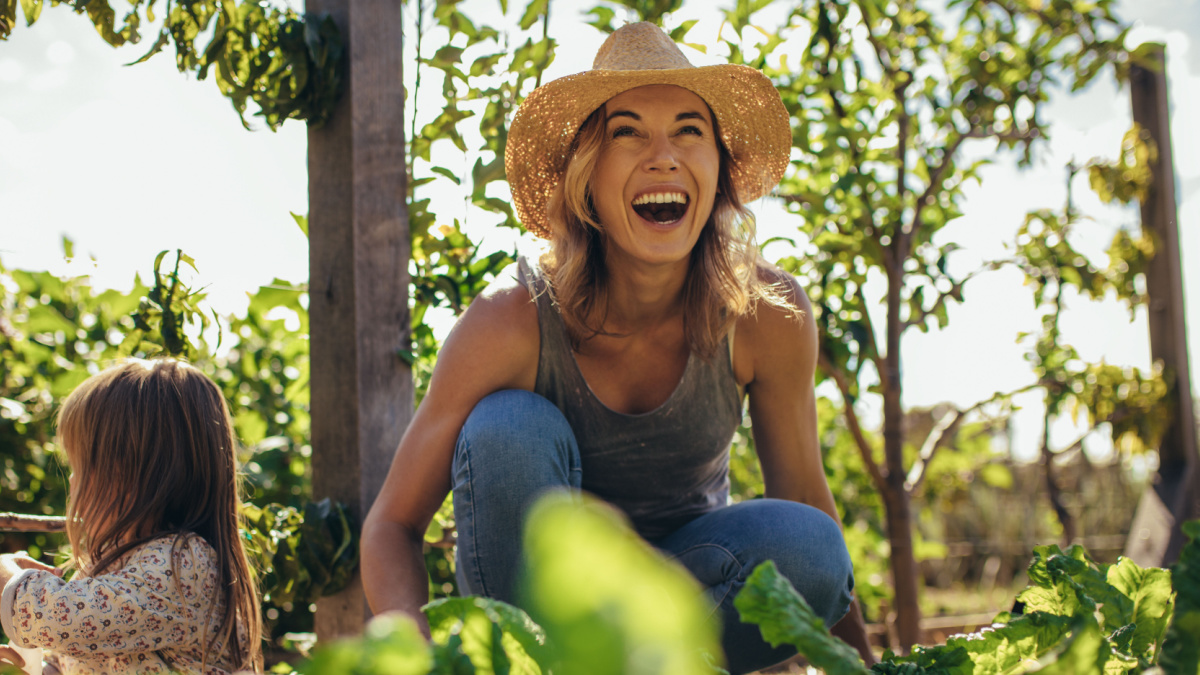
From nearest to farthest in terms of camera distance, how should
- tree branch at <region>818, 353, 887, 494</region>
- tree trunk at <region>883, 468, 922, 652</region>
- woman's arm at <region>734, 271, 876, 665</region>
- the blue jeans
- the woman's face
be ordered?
1. the blue jeans
2. the woman's face
3. woman's arm at <region>734, 271, 876, 665</region>
4. tree branch at <region>818, 353, 887, 494</region>
5. tree trunk at <region>883, 468, 922, 652</region>

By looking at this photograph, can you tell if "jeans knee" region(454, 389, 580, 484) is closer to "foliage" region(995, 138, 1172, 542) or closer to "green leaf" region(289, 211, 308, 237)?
"green leaf" region(289, 211, 308, 237)

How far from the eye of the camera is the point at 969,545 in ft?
19.2

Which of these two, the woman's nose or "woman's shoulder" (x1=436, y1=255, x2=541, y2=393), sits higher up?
the woman's nose

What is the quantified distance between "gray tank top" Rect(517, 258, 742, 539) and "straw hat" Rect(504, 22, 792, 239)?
0.88 feet

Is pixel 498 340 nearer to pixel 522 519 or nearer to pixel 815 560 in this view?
pixel 522 519

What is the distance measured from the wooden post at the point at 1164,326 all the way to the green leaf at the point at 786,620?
3.20 m

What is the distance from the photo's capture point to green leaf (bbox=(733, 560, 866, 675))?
18.7 inches

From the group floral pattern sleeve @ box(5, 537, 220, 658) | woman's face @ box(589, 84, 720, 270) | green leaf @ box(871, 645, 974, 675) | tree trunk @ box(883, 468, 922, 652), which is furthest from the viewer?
tree trunk @ box(883, 468, 922, 652)

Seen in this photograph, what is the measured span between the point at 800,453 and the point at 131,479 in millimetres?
→ 1201

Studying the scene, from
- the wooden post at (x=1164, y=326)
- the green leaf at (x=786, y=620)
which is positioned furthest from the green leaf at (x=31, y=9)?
the wooden post at (x=1164, y=326)

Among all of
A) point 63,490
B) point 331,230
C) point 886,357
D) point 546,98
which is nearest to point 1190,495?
point 886,357

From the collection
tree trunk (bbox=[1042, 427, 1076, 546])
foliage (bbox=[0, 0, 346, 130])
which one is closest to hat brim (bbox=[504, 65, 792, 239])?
foliage (bbox=[0, 0, 346, 130])

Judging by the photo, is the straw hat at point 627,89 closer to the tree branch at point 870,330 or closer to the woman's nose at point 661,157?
the woman's nose at point 661,157

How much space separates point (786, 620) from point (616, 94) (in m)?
1.27
